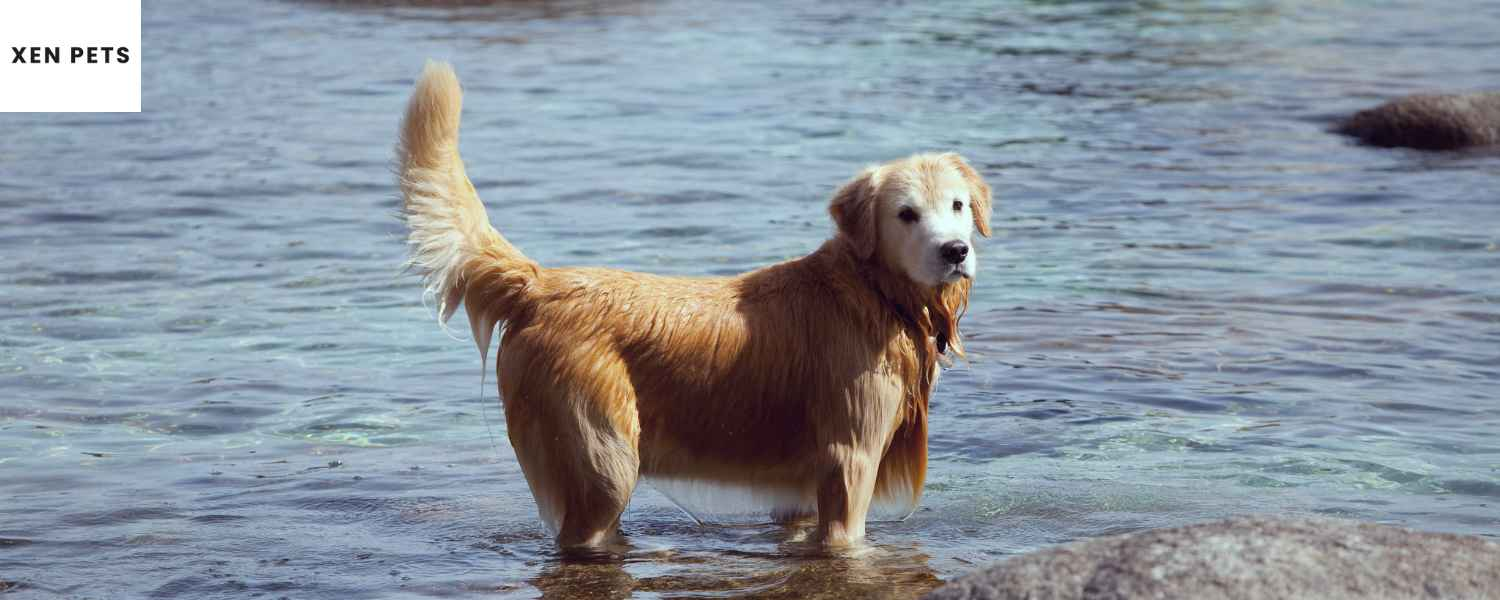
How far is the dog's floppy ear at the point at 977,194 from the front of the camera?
639 centimetres

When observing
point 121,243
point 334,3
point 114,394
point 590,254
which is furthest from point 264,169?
point 334,3

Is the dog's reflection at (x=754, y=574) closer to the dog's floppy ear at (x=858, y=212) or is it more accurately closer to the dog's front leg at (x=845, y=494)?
the dog's front leg at (x=845, y=494)

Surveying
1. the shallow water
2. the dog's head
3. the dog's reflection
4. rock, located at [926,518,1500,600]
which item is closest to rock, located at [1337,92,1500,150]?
the shallow water

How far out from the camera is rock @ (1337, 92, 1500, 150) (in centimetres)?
1661

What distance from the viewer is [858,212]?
627 cm

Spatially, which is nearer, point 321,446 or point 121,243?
point 321,446

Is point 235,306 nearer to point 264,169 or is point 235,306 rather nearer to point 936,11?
point 264,169

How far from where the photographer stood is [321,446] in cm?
818

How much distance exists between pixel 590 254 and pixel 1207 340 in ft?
14.5

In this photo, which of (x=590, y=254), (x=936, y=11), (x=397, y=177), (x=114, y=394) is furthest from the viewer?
(x=936, y=11)

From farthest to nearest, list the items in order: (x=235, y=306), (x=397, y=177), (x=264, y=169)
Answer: (x=264, y=169)
(x=235, y=306)
(x=397, y=177)

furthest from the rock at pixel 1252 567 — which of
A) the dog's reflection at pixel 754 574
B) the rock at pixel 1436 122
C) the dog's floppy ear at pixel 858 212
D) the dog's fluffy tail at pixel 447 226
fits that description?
the rock at pixel 1436 122

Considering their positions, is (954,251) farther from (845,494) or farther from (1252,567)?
(1252,567)

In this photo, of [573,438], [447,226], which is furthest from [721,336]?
[447,226]
